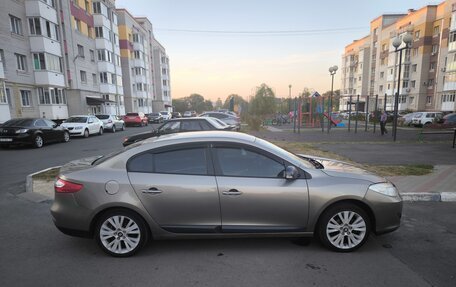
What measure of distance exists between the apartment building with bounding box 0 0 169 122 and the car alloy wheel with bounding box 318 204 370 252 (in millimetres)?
23203

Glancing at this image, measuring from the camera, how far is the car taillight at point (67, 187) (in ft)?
11.3

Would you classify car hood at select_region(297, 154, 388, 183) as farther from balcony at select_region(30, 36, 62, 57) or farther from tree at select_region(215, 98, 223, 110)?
tree at select_region(215, 98, 223, 110)

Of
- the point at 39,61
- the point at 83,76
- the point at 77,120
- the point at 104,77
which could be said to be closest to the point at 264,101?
the point at 104,77

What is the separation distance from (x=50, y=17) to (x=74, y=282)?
29462mm

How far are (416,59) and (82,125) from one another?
5577cm

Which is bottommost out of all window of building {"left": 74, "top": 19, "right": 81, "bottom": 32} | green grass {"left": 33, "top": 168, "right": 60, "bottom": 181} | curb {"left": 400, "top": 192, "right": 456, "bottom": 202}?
curb {"left": 400, "top": 192, "right": 456, "bottom": 202}

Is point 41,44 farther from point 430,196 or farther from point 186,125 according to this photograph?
point 430,196

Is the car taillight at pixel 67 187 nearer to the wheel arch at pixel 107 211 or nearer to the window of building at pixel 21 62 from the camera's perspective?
the wheel arch at pixel 107 211

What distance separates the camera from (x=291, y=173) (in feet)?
11.2

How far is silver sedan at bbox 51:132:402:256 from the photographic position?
133 inches

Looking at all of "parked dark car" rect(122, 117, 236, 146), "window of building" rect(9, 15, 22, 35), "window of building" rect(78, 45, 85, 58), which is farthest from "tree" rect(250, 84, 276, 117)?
"parked dark car" rect(122, 117, 236, 146)

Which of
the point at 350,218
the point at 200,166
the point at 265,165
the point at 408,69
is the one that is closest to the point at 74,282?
the point at 200,166

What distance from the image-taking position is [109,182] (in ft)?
11.2

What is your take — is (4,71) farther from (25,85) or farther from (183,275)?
(183,275)
